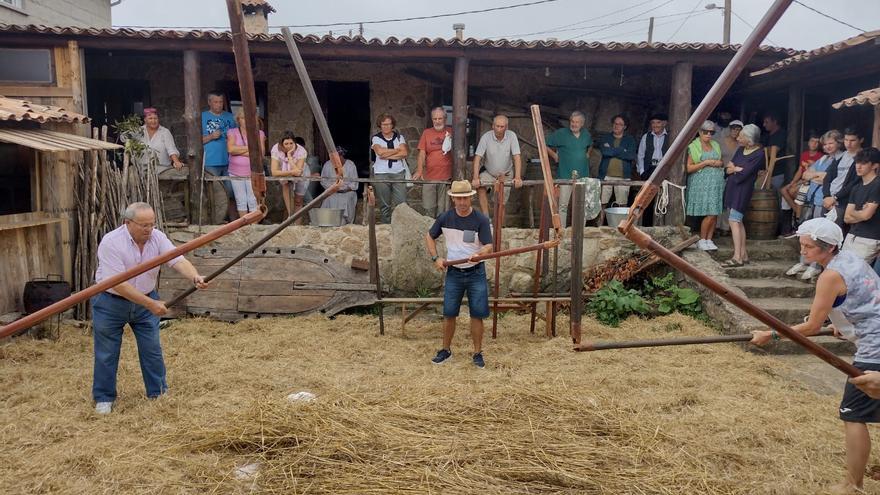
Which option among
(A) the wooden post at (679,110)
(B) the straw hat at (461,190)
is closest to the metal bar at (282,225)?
(B) the straw hat at (461,190)

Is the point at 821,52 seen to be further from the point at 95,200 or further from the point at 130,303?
the point at 95,200

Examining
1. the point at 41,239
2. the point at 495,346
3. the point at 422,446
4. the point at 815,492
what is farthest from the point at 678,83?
the point at 41,239

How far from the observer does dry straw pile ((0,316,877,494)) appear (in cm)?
377

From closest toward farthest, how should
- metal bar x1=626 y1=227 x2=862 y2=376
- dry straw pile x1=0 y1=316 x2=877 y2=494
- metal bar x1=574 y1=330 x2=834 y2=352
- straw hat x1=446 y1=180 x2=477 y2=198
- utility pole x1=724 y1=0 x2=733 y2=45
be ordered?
metal bar x1=626 y1=227 x2=862 y2=376
metal bar x1=574 y1=330 x2=834 y2=352
dry straw pile x1=0 y1=316 x2=877 y2=494
straw hat x1=446 y1=180 x2=477 y2=198
utility pole x1=724 y1=0 x2=733 y2=45

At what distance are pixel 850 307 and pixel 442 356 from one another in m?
3.76

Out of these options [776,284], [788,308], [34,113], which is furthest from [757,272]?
[34,113]

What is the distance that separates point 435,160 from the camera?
361 inches

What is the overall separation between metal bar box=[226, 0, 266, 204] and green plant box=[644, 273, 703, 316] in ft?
19.8

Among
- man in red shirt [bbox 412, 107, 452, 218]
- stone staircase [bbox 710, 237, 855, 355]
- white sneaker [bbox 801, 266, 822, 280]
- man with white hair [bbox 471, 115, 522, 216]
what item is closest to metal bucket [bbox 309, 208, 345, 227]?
man in red shirt [bbox 412, 107, 452, 218]

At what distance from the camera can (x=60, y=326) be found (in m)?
7.41

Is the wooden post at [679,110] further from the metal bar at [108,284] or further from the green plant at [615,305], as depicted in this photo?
the metal bar at [108,284]

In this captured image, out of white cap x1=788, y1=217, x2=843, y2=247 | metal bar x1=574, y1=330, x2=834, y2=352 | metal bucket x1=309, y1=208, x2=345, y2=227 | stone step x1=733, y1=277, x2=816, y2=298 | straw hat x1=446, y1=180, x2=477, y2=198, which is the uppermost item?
straw hat x1=446, y1=180, x2=477, y2=198

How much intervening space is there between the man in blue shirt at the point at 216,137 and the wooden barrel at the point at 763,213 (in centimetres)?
734

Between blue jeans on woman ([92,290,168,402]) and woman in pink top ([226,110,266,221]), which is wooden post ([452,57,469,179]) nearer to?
woman in pink top ([226,110,266,221])
